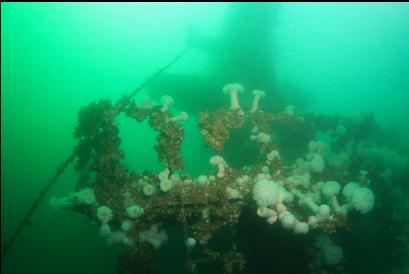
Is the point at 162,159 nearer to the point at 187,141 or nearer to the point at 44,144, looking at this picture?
the point at 187,141

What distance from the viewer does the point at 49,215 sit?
26469 mm

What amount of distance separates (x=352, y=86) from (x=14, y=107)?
223ft

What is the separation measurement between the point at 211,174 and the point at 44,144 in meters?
54.5

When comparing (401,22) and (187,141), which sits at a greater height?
(401,22)

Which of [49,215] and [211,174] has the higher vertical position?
[49,215]

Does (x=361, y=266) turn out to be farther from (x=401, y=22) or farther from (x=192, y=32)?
(x=401, y=22)

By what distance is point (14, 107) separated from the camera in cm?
7125

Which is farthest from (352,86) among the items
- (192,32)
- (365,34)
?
(192,32)

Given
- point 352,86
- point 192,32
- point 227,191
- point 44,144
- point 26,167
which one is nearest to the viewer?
point 227,191

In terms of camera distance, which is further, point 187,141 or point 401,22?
point 187,141

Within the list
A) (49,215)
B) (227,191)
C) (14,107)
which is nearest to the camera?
(227,191)

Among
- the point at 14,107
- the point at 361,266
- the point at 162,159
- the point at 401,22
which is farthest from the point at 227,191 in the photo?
the point at 14,107

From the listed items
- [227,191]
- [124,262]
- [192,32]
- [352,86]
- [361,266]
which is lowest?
[124,262]

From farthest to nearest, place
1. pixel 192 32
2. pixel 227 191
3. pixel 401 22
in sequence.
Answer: pixel 401 22, pixel 192 32, pixel 227 191
